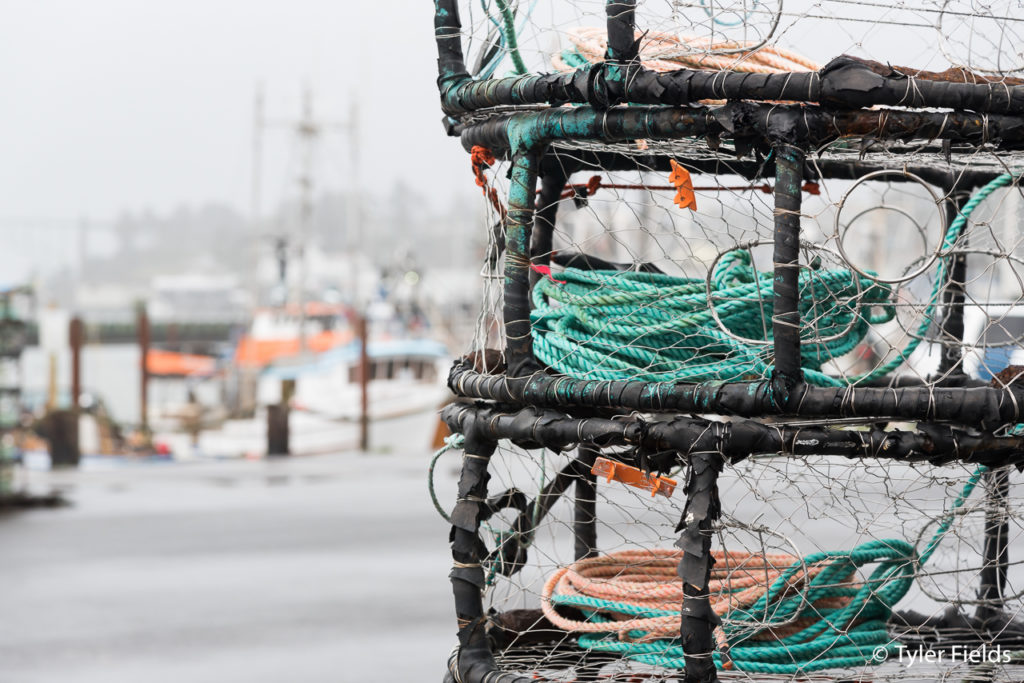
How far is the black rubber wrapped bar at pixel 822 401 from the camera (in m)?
2.70

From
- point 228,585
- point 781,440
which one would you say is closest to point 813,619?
point 781,440

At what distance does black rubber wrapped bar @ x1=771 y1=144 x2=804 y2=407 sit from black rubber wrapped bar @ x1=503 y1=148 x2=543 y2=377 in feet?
2.20

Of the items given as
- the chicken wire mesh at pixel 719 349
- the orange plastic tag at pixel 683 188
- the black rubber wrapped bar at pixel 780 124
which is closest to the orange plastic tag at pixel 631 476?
the chicken wire mesh at pixel 719 349

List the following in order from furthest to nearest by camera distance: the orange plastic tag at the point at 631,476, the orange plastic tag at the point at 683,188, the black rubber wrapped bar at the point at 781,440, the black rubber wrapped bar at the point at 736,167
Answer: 1. the black rubber wrapped bar at the point at 736,167
2. the orange plastic tag at the point at 631,476
3. the orange plastic tag at the point at 683,188
4. the black rubber wrapped bar at the point at 781,440

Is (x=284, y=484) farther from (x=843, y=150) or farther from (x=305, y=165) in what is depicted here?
(x=305, y=165)

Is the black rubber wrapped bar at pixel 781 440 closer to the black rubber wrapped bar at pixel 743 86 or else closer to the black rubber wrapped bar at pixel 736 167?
the black rubber wrapped bar at pixel 743 86

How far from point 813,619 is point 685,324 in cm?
118

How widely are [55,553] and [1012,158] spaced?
729 centimetres

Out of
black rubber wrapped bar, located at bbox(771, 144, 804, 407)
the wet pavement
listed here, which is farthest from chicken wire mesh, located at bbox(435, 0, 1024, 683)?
the wet pavement

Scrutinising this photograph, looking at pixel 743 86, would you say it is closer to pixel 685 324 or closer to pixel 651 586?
pixel 685 324

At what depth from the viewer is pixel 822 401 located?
2.70 meters

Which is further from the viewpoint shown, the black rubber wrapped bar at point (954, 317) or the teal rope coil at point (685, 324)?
the black rubber wrapped bar at point (954, 317)

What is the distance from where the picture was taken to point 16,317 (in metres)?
10.5

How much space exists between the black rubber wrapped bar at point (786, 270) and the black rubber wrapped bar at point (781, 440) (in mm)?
132
